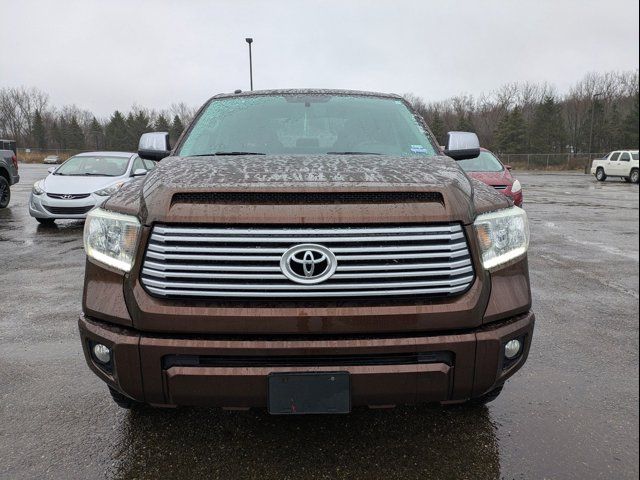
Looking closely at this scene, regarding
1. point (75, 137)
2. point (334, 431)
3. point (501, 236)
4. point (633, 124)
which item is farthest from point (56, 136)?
point (633, 124)

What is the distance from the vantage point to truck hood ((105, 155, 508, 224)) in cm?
195

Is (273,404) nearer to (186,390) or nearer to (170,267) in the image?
(186,390)

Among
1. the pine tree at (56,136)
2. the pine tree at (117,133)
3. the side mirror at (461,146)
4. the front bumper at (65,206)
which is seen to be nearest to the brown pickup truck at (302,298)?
the side mirror at (461,146)

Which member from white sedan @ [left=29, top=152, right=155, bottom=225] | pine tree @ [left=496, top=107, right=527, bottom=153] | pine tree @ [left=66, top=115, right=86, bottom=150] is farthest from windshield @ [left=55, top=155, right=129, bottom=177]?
pine tree @ [left=66, top=115, right=86, bottom=150]

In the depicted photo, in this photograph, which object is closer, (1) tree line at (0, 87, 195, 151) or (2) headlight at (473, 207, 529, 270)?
(2) headlight at (473, 207, 529, 270)

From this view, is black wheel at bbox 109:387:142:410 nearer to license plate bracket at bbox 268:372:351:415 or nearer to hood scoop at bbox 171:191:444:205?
license plate bracket at bbox 268:372:351:415

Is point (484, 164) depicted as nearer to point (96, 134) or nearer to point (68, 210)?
point (68, 210)

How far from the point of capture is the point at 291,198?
1995 mm

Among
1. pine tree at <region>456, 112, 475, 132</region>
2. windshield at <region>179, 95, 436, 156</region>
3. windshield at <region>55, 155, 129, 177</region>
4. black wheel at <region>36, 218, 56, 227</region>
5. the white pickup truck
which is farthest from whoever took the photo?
pine tree at <region>456, 112, 475, 132</region>

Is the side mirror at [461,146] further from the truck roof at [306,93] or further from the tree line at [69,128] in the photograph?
the tree line at [69,128]

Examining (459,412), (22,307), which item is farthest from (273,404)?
(22,307)

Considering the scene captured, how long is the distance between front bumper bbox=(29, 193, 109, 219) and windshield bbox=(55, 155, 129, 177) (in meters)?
0.98

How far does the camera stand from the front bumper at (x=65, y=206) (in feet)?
30.2

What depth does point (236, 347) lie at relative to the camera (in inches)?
75.6
